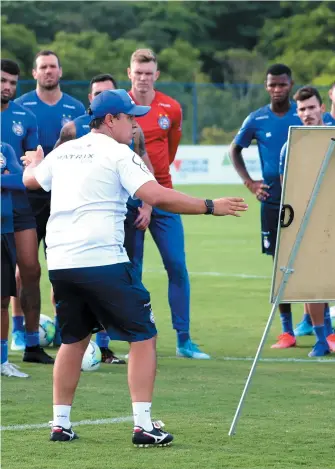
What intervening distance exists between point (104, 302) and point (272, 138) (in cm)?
440

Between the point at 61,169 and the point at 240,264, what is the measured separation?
396 inches

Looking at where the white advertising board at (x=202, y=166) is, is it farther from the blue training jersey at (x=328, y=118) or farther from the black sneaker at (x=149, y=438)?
the black sneaker at (x=149, y=438)

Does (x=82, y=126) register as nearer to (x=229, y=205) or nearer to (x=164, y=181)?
(x=164, y=181)

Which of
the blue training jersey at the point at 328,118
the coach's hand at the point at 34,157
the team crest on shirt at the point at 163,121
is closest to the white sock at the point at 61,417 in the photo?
the coach's hand at the point at 34,157

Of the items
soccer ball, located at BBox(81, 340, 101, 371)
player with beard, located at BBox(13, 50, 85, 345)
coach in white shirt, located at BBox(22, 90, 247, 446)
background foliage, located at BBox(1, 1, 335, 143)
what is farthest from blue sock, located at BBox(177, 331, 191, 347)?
background foliage, located at BBox(1, 1, 335, 143)

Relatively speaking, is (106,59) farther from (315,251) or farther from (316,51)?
(315,251)

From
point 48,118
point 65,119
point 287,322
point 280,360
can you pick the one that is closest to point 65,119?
point 65,119

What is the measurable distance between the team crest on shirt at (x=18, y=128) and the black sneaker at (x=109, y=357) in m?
1.79

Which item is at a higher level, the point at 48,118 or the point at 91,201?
the point at 48,118

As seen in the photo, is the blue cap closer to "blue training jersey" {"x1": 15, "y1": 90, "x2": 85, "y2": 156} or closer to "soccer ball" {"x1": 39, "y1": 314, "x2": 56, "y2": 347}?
"blue training jersey" {"x1": 15, "y1": 90, "x2": 85, "y2": 156}

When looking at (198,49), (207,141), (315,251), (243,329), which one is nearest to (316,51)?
(198,49)

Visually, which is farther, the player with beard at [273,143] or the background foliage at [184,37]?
the background foliage at [184,37]

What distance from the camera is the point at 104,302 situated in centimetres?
651

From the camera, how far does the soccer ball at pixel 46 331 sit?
10.1 metres
